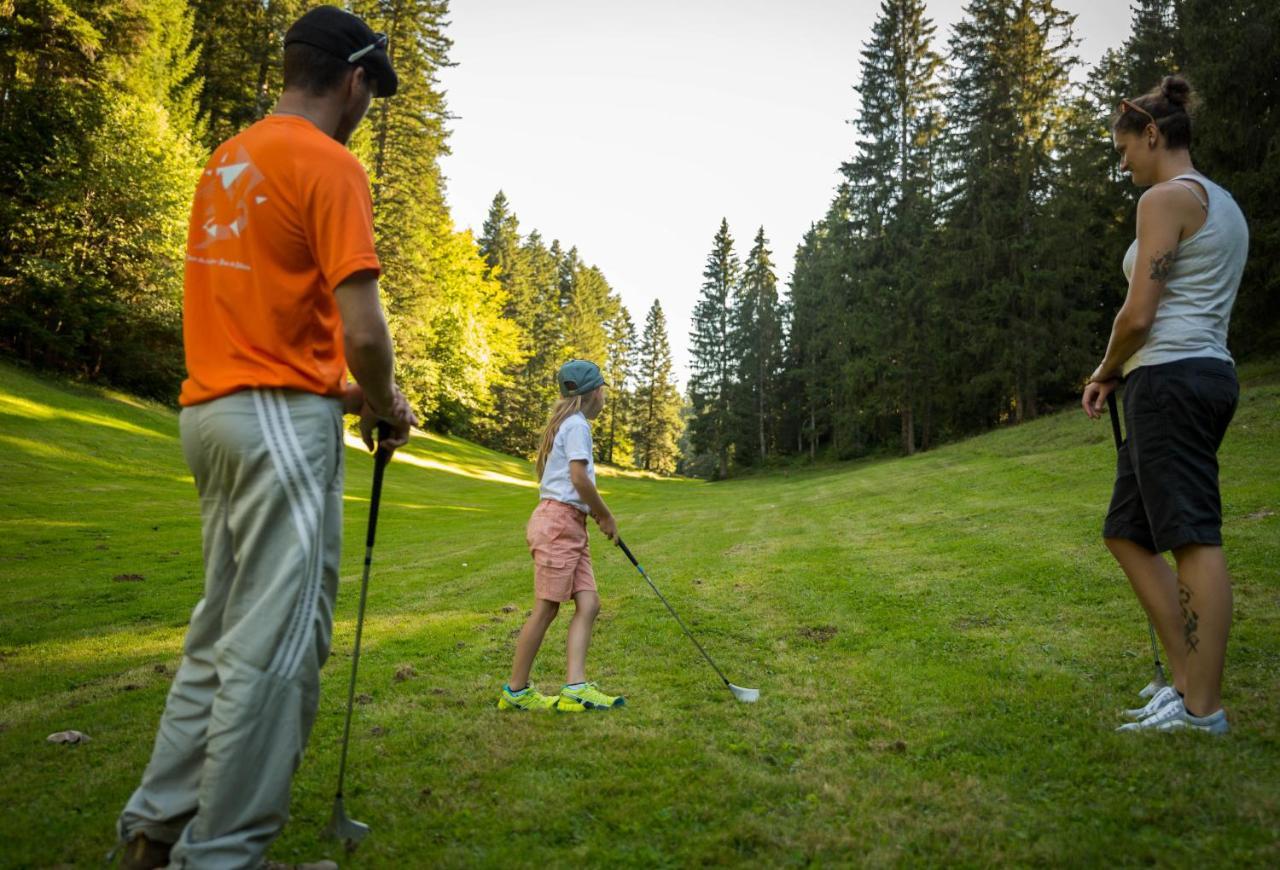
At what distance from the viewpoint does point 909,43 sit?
111 ft

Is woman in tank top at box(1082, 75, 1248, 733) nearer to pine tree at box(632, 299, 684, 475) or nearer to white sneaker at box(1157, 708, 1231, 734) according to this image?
white sneaker at box(1157, 708, 1231, 734)

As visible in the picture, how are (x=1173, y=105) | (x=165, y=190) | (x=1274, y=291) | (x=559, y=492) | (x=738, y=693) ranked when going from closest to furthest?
(x=1173, y=105) → (x=738, y=693) → (x=559, y=492) → (x=1274, y=291) → (x=165, y=190)

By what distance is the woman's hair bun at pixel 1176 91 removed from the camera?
322cm

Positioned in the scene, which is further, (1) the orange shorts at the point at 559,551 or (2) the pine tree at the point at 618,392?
(2) the pine tree at the point at 618,392

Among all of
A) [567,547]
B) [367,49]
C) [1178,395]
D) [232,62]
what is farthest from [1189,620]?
[232,62]

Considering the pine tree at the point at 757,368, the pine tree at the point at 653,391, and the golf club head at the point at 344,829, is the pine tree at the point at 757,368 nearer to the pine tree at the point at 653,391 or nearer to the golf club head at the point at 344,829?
the pine tree at the point at 653,391

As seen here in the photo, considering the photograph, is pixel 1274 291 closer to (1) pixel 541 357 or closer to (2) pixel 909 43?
(2) pixel 909 43

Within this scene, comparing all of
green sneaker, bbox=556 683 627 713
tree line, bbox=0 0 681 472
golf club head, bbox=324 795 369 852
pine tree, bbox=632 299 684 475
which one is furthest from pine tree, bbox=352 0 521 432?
pine tree, bbox=632 299 684 475

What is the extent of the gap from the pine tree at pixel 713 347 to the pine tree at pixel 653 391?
36.0ft

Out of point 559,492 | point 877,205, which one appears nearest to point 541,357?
point 877,205

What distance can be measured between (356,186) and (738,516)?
14467 millimetres

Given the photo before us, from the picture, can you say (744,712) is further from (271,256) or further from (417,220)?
(417,220)

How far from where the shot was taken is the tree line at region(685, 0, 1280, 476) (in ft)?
66.3

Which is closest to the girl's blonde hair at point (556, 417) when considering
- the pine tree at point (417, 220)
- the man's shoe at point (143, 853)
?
the man's shoe at point (143, 853)
